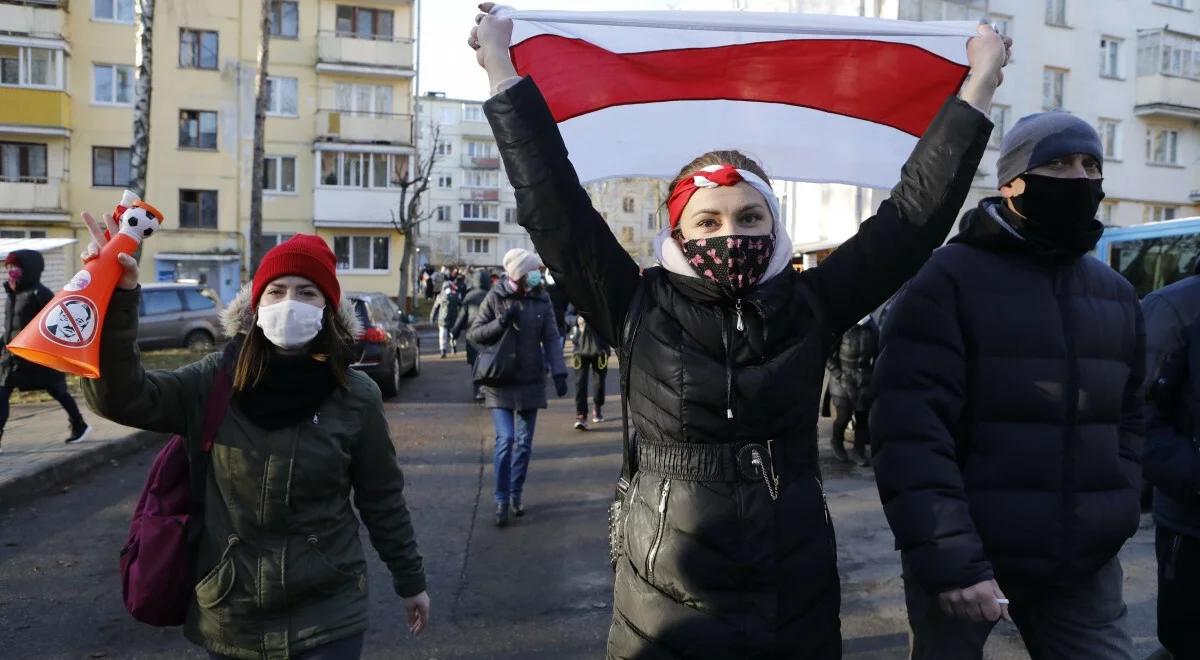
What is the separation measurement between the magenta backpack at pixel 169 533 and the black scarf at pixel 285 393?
0.08 m

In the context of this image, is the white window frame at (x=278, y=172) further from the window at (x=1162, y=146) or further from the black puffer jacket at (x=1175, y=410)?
the black puffer jacket at (x=1175, y=410)

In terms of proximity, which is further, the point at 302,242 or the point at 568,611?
the point at 568,611

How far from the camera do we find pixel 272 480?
279 cm

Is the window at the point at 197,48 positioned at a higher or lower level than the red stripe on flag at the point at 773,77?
higher

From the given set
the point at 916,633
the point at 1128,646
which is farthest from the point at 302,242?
the point at 1128,646

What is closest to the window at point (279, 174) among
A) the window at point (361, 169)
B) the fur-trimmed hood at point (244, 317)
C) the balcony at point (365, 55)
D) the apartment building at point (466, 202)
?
the window at point (361, 169)

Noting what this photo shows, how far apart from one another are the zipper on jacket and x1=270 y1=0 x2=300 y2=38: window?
4430 cm

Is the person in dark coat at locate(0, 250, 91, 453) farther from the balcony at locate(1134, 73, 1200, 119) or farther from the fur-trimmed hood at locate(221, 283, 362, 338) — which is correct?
the balcony at locate(1134, 73, 1200, 119)

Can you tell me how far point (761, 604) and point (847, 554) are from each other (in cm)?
439

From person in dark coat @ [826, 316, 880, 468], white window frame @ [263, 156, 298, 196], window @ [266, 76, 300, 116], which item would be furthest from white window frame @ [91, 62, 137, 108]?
person in dark coat @ [826, 316, 880, 468]

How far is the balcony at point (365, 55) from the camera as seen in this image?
42.0 metres

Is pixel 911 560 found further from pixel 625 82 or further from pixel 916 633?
pixel 625 82

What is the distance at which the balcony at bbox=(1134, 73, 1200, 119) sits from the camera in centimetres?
3719

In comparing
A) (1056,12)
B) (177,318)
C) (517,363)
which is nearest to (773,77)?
(517,363)
